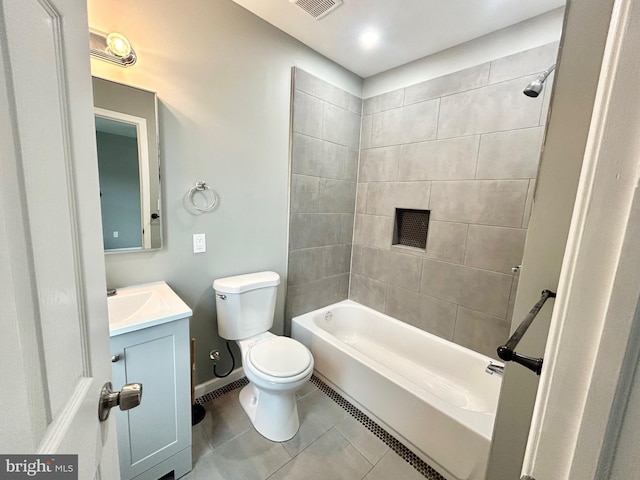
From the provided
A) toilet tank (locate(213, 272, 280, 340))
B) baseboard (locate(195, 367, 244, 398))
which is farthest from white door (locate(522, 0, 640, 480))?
baseboard (locate(195, 367, 244, 398))

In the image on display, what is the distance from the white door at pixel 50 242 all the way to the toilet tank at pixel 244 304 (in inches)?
44.9

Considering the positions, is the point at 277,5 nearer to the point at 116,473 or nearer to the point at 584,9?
the point at 584,9

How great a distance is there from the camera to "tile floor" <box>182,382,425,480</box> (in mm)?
1364

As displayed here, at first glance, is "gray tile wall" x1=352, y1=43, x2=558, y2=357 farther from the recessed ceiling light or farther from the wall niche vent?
the recessed ceiling light

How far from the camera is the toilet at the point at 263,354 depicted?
1458 mm

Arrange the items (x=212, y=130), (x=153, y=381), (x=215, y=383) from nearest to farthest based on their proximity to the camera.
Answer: (x=153, y=381), (x=212, y=130), (x=215, y=383)

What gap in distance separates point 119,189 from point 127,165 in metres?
0.14

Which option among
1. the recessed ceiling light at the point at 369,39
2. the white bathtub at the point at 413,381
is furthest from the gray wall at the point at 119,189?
the recessed ceiling light at the point at 369,39

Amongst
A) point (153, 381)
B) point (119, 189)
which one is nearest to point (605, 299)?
point (153, 381)

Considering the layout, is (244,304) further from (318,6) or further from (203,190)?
(318,6)

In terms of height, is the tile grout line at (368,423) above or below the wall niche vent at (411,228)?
below

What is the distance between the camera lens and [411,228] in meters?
2.26

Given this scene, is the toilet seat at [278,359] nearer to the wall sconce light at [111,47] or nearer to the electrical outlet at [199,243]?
the electrical outlet at [199,243]

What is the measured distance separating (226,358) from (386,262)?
1532 millimetres
